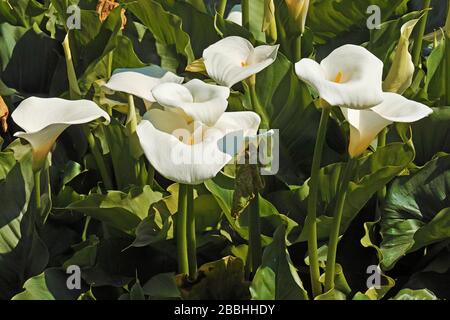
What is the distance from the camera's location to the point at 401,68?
3.80 feet

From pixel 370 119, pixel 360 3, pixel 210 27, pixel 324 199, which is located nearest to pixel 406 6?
pixel 360 3

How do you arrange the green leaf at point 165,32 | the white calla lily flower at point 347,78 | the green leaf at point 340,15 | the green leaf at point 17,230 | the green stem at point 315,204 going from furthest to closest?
the green leaf at point 340,15, the green leaf at point 165,32, the green leaf at point 17,230, the green stem at point 315,204, the white calla lily flower at point 347,78

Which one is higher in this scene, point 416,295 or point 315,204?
point 315,204

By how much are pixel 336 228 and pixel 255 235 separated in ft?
0.41

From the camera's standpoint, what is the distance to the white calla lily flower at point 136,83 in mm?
1152

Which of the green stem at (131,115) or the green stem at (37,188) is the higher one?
the green stem at (131,115)

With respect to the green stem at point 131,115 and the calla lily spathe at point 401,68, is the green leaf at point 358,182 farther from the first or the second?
the green stem at point 131,115

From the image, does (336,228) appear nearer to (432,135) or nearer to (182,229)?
(182,229)

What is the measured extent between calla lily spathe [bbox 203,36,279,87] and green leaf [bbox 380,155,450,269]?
0.31 metres

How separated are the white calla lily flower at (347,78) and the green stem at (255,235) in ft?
0.69

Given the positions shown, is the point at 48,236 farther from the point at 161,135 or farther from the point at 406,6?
the point at 406,6

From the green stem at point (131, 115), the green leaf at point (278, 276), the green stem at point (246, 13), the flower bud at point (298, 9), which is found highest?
the flower bud at point (298, 9)

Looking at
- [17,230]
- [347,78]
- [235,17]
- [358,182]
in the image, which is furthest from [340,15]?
[17,230]

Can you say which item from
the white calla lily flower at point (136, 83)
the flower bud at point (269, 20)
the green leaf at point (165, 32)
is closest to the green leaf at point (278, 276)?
the white calla lily flower at point (136, 83)
